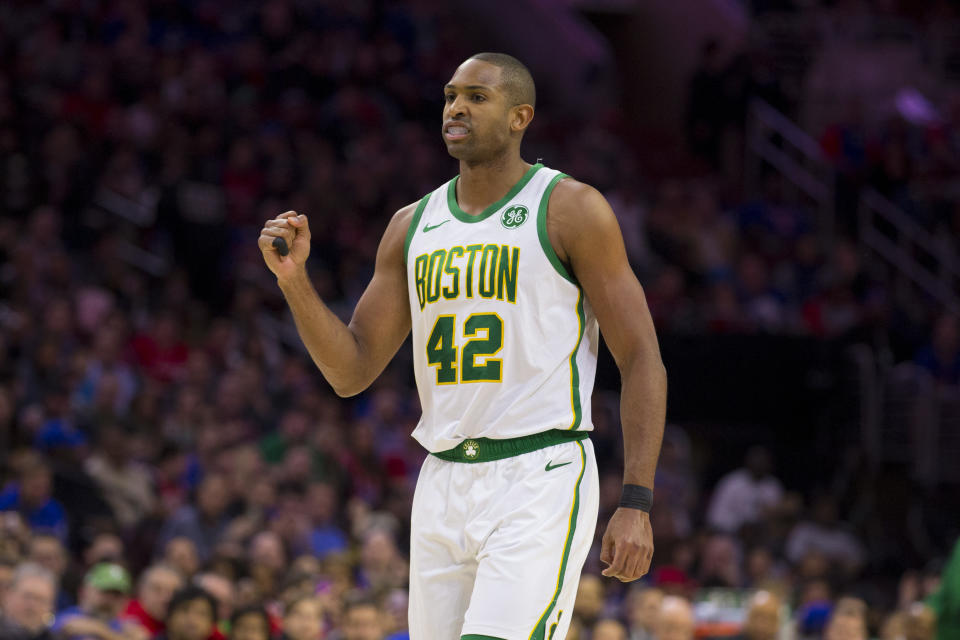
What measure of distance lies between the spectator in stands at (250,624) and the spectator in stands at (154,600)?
95cm

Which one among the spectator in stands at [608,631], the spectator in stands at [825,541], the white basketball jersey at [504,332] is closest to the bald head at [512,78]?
the white basketball jersey at [504,332]

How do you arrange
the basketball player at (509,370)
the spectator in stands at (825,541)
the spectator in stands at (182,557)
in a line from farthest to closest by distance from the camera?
the spectator in stands at (825,541) → the spectator in stands at (182,557) → the basketball player at (509,370)

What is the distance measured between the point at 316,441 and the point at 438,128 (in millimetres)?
7049

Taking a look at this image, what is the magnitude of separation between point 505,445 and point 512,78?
119cm

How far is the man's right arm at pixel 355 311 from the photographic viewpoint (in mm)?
4797

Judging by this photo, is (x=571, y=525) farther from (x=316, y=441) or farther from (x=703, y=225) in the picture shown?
(x=703, y=225)

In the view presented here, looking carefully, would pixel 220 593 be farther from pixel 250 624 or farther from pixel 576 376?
pixel 576 376

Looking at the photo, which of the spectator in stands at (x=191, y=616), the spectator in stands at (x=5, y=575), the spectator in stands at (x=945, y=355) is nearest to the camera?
the spectator in stands at (x=191, y=616)

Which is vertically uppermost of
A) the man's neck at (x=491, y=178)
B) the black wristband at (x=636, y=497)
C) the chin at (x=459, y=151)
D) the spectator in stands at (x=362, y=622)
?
the chin at (x=459, y=151)

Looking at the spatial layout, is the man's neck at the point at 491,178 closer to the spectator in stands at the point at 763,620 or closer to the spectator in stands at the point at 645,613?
the spectator in stands at the point at 645,613

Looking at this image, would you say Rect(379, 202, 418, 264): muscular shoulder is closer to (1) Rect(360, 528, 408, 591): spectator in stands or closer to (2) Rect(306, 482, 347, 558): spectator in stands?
(1) Rect(360, 528, 408, 591): spectator in stands

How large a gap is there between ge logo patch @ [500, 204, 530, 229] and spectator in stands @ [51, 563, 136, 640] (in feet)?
15.5

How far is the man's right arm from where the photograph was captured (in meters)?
4.80

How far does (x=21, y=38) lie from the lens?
51.5 ft
